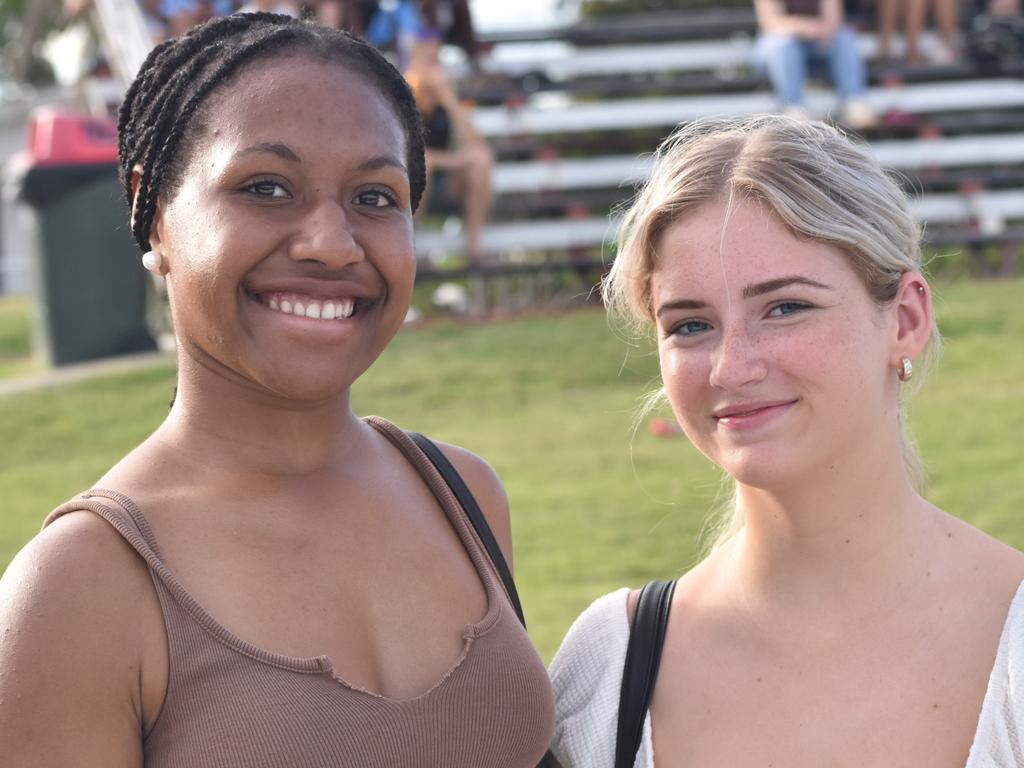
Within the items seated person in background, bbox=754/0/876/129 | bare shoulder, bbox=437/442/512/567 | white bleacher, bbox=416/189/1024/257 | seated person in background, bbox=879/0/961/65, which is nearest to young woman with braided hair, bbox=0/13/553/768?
bare shoulder, bbox=437/442/512/567

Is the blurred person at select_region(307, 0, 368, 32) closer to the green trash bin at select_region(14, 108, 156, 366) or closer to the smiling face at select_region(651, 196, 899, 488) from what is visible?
the green trash bin at select_region(14, 108, 156, 366)

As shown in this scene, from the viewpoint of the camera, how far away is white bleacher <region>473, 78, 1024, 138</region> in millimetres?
11930

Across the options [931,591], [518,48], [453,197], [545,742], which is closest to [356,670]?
[545,742]

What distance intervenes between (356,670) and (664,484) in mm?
4570

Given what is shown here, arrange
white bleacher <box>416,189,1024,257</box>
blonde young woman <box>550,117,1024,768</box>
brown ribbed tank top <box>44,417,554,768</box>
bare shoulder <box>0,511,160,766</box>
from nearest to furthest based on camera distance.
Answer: bare shoulder <box>0,511,160,766</box> < brown ribbed tank top <box>44,417,554,768</box> < blonde young woman <box>550,117,1024,768</box> < white bleacher <box>416,189,1024,257</box>

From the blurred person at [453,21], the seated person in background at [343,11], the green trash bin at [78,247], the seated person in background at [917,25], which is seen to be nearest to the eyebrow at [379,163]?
the green trash bin at [78,247]

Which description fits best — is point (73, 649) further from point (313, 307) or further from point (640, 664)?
point (640, 664)

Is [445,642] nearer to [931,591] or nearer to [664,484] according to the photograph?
[931,591]

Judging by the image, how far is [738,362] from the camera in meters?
2.28

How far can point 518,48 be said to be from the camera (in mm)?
12875

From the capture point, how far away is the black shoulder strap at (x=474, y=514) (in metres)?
2.35

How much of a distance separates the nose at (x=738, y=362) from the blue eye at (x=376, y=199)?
0.59 m

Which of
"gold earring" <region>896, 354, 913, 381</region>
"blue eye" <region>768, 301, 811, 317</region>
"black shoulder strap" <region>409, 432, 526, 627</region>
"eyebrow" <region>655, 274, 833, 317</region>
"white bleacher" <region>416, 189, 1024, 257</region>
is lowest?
"white bleacher" <region>416, 189, 1024, 257</region>

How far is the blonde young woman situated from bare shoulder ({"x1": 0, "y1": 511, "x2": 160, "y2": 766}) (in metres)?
0.89
